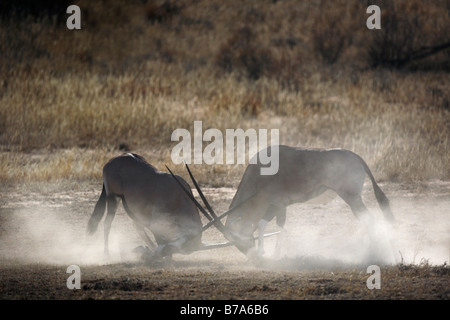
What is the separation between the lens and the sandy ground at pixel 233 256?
661 cm

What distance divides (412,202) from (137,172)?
4.58 meters

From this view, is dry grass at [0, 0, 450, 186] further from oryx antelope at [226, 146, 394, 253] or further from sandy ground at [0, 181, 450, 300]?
oryx antelope at [226, 146, 394, 253]

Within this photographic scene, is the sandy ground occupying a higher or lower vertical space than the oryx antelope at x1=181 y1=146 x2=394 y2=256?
lower

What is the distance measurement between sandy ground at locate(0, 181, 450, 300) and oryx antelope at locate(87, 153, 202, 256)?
273 mm

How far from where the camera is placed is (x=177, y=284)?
684 centimetres

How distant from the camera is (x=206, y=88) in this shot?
17359mm

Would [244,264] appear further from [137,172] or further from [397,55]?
[397,55]

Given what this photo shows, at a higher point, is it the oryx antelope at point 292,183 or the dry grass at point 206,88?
the dry grass at point 206,88

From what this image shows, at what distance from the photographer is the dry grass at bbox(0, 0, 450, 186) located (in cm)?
1354

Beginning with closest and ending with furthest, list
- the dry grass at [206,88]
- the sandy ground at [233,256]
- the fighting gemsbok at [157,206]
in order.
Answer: the sandy ground at [233,256] → the fighting gemsbok at [157,206] → the dry grass at [206,88]

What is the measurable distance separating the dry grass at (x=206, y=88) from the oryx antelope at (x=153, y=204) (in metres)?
3.57

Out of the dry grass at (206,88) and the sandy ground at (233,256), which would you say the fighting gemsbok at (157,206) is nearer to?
the sandy ground at (233,256)

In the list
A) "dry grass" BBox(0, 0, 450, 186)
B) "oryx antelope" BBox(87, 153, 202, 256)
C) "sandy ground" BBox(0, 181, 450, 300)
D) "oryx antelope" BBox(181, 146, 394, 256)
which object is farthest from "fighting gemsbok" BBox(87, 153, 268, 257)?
"dry grass" BBox(0, 0, 450, 186)

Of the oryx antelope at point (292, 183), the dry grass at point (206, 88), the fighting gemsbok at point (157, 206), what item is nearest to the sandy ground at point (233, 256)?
the fighting gemsbok at point (157, 206)
